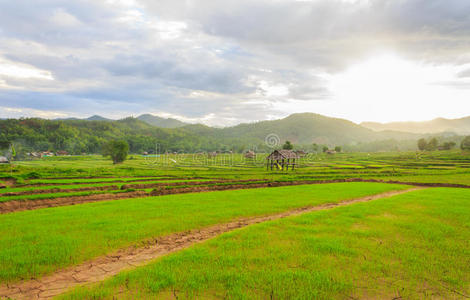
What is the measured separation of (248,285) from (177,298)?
1.74 metres

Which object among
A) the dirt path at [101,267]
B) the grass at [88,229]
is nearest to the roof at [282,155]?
the grass at [88,229]

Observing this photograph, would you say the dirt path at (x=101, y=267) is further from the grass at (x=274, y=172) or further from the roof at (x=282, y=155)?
the roof at (x=282, y=155)

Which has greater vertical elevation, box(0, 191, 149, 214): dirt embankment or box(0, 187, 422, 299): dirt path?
box(0, 187, 422, 299): dirt path

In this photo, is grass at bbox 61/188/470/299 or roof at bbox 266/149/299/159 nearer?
grass at bbox 61/188/470/299

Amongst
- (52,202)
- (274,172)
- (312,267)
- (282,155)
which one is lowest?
(274,172)

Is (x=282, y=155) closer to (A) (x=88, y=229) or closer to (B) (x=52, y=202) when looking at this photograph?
(B) (x=52, y=202)

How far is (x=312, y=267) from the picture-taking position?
682cm

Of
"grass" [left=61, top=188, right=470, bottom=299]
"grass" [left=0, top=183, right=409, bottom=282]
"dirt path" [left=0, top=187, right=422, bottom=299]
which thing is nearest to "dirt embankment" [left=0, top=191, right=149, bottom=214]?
"grass" [left=0, top=183, right=409, bottom=282]

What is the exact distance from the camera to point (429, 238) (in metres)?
9.29

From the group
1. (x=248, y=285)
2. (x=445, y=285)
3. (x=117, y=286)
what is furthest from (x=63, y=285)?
(x=445, y=285)

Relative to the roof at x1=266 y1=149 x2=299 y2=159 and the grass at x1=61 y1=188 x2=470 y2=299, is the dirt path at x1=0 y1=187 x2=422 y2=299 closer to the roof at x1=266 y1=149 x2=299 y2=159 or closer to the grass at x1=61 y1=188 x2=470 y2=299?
the grass at x1=61 y1=188 x2=470 y2=299

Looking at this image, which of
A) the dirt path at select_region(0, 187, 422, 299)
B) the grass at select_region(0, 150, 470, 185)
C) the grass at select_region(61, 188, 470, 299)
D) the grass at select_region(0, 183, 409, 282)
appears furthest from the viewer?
the grass at select_region(0, 150, 470, 185)

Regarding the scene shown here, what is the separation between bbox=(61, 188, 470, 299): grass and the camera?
5.65 m

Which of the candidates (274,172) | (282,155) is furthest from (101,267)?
(282,155)
